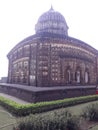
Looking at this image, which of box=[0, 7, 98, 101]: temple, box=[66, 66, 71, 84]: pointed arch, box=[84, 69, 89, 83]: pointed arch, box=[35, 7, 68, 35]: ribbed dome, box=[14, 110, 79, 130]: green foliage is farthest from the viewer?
box=[35, 7, 68, 35]: ribbed dome

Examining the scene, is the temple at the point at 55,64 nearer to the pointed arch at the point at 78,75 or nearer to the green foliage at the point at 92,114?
the pointed arch at the point at 78,75

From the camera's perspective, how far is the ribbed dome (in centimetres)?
3011

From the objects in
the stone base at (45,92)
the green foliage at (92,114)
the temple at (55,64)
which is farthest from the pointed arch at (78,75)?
the green foliage at (92,114)

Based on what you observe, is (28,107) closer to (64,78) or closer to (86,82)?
(64,78)

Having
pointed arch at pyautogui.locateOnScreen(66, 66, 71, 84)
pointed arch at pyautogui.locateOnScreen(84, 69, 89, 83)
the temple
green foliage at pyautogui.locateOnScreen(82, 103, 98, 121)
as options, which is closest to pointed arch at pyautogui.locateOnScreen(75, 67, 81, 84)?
the temple

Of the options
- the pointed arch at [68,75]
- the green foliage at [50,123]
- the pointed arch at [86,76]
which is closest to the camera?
the green foliage at [50,123]

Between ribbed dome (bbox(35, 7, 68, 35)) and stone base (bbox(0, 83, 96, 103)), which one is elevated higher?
ribbed dome (bbox(35, 7, 68, 35))

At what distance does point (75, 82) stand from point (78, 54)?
436cm

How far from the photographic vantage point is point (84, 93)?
19.5m

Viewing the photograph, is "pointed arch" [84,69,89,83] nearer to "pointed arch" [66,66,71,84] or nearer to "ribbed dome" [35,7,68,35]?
"pointed arch" [66,66,71,84]

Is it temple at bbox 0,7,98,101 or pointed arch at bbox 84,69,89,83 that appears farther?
pointed arch at bbox 84,69,89,83

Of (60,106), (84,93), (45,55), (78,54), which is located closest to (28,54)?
(45,55)

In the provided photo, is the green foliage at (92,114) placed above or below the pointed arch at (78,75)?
below

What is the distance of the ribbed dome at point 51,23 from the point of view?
30109mm
